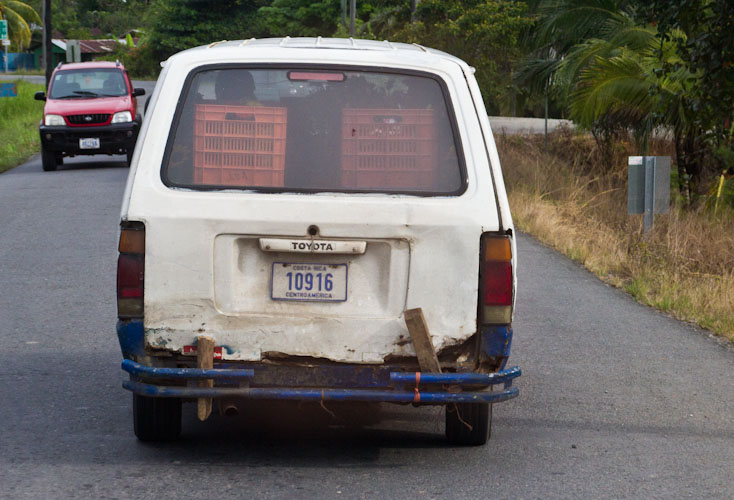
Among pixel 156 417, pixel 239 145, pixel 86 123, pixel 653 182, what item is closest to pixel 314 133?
pixel 239 145

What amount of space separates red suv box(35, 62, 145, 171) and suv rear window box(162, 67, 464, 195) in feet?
54.1

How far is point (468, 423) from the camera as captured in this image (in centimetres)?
548

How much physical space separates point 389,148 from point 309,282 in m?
0.69

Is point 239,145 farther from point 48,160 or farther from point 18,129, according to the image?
point 18,129

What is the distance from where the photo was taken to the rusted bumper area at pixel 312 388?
15.8 ft

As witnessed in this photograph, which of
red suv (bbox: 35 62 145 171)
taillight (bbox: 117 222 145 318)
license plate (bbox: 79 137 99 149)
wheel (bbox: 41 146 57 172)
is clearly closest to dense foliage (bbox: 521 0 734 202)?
taillight (bbox: 117 222 145 318)

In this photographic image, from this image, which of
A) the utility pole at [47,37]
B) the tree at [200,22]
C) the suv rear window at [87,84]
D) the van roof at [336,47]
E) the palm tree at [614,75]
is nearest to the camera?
the van roof at [336,47]

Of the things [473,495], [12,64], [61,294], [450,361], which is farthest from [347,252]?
[12,64]

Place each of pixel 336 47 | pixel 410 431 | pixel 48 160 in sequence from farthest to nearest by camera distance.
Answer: pixel 48 160, pixel 410 431, pixel 336 47

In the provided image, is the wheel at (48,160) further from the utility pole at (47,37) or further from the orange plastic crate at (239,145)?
the orange plastic crate at (239,145)

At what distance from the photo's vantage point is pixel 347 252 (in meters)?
4.88

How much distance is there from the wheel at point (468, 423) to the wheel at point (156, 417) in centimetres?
131

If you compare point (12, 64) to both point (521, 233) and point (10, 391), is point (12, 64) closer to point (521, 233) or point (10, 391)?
point (521, 233)

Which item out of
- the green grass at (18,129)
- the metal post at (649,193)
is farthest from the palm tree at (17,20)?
the metal post at (649,193)
